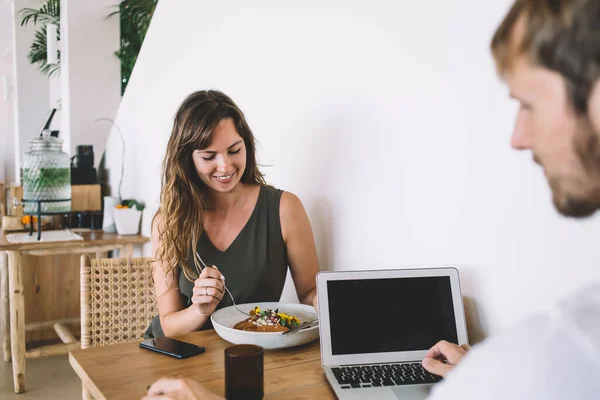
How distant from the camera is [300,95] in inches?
77.2

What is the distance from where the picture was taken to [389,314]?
1267 mm

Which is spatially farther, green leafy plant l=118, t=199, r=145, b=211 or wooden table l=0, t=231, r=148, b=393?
green leafy plant l=118, t=199, r=145, b=211

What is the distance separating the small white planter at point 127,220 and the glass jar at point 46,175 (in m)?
0.29

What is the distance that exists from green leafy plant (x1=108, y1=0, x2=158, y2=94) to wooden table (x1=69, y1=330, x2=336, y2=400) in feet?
9.18

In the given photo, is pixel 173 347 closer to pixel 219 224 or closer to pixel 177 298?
pixel 177 298

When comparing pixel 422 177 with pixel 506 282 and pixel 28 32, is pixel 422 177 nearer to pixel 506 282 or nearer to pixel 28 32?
pixel 506 282

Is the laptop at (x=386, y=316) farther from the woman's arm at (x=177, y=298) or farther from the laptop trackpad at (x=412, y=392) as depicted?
the woman's arm at (x=177, y=298)

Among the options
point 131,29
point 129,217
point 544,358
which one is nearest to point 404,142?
point 544,358

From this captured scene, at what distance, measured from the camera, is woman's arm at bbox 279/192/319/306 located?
1825mm

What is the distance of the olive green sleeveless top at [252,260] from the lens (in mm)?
1770

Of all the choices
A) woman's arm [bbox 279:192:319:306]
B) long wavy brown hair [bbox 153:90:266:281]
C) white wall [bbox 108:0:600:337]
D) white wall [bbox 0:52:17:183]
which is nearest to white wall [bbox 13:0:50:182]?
white wall [bbox 0:52:17:183]

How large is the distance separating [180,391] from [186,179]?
0.93 m

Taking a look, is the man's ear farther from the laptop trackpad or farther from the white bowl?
the white bowl

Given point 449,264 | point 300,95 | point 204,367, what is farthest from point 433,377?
point 300,95
